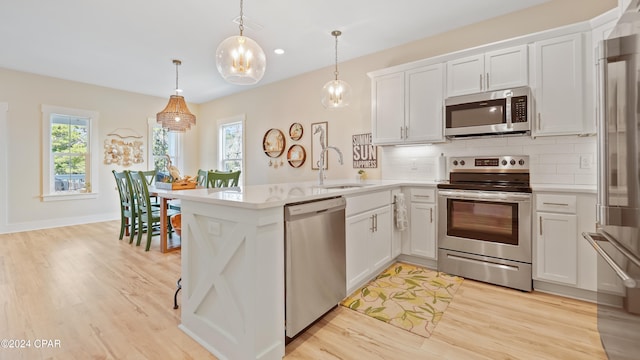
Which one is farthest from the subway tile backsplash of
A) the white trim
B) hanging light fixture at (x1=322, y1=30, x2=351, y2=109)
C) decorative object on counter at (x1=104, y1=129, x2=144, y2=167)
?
the white trim

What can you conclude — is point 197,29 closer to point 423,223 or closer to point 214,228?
point 214,228

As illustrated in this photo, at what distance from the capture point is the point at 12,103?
4820 mm

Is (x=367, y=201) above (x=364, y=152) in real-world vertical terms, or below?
below

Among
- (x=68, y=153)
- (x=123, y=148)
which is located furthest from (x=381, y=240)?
(x=68, y=153)

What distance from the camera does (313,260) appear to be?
1.89 m

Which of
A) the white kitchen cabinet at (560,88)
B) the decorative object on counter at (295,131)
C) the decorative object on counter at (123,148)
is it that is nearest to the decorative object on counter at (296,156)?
the decorative object on counter at (295,131)

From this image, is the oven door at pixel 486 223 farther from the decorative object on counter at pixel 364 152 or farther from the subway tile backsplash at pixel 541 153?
the decorative object on counter at pixel 364 152

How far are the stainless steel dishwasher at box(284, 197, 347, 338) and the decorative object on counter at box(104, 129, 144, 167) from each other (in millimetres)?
5872

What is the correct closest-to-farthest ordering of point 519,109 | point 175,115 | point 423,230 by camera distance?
point 519,109 < point 423,230 < point 175,115

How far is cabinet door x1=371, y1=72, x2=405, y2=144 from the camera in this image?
348 centimetres

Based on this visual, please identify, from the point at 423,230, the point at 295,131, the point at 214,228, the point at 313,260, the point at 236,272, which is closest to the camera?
the point at 236,272

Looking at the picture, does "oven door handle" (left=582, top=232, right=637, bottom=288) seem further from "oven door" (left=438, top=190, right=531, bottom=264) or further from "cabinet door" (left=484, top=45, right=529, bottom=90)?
"cabinet door" (left=484, top=45, right=529, bottom=90)

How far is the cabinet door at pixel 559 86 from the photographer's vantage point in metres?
2.51

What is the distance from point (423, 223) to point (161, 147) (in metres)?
6.19
